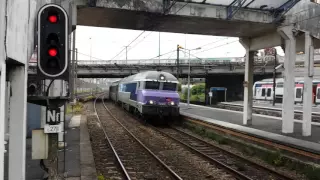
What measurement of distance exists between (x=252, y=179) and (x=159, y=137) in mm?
7455

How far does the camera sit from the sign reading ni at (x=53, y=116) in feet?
15.9

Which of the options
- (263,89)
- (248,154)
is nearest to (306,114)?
(248,154)

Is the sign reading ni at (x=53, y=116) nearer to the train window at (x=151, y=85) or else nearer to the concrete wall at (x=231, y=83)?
the train window at (x=151, y=85)

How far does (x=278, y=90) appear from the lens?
3731 centimetres

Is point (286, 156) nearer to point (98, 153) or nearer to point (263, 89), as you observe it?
point (98, 153)

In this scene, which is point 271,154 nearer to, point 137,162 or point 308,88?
point 308,88

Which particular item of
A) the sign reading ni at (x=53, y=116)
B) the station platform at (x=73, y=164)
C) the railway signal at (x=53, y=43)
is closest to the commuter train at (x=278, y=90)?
the station platform at (x=73, y=164)

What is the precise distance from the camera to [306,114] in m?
12.6

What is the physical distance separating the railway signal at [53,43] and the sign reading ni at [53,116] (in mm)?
732

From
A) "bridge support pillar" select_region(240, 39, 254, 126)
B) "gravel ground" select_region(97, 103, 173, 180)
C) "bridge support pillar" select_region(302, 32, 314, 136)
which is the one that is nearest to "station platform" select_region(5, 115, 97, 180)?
"gravel ground" select_region(97, 103, 173, 180)

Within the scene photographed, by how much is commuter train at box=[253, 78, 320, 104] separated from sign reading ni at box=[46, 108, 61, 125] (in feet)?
101

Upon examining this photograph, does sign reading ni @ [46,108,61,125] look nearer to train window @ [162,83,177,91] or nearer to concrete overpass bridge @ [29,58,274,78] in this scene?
train window @ [162,83,177,91]

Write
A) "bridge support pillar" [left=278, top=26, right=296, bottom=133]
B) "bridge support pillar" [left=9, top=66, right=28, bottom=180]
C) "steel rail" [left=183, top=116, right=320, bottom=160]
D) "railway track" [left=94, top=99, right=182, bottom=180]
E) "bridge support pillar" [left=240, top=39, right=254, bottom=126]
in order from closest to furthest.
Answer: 1. "bridge support pillar" [left=9, top=66, right=28, bottom=180]
2. "railway track" [left=94, top=99, right=182, bottom=180]
3. "steel rail" [left=183, top=116, right=320, bottom=160]
4. "bridge support pillar" [left=278, top=26, right=296, bottom=133]
5. "bridge support pillar" [left=240, top=39, right=254, bottom=126]

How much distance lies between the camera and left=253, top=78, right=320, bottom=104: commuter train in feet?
104
